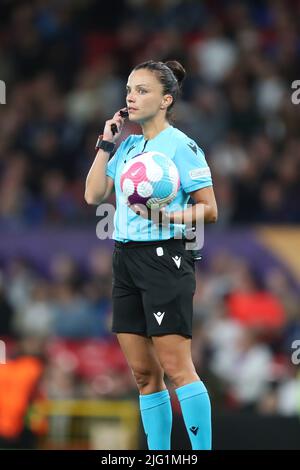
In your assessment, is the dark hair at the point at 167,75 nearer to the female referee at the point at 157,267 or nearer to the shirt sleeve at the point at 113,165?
the female referee at the point at 157,267

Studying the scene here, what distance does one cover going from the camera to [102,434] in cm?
1054

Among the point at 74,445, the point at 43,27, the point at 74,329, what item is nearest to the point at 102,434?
the point at 74,445

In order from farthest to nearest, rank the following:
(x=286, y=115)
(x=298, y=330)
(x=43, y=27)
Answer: (x=43, y=27), (x=286, y=115), (x=298, y=330)

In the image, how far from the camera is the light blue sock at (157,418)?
20.3ft

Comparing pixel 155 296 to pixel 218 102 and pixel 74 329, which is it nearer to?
pixel 74 329

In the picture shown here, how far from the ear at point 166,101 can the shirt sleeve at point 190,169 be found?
230mm

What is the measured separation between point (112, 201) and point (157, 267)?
609 centimetres

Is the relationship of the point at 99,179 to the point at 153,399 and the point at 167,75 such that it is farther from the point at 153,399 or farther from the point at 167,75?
the point at 153,399

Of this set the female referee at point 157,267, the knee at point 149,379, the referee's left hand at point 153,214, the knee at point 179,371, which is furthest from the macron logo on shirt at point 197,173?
the knee at point 149,379

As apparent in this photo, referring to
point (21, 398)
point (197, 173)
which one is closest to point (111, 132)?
point (197, 173)

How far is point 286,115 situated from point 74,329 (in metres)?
3.75

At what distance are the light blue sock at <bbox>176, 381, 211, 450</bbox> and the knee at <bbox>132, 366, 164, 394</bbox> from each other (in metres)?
0.23

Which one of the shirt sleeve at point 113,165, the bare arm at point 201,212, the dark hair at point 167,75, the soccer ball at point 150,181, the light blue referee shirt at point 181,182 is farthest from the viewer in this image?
the shirt sleeve at point 113,165

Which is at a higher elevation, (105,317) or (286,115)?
(286,115)
